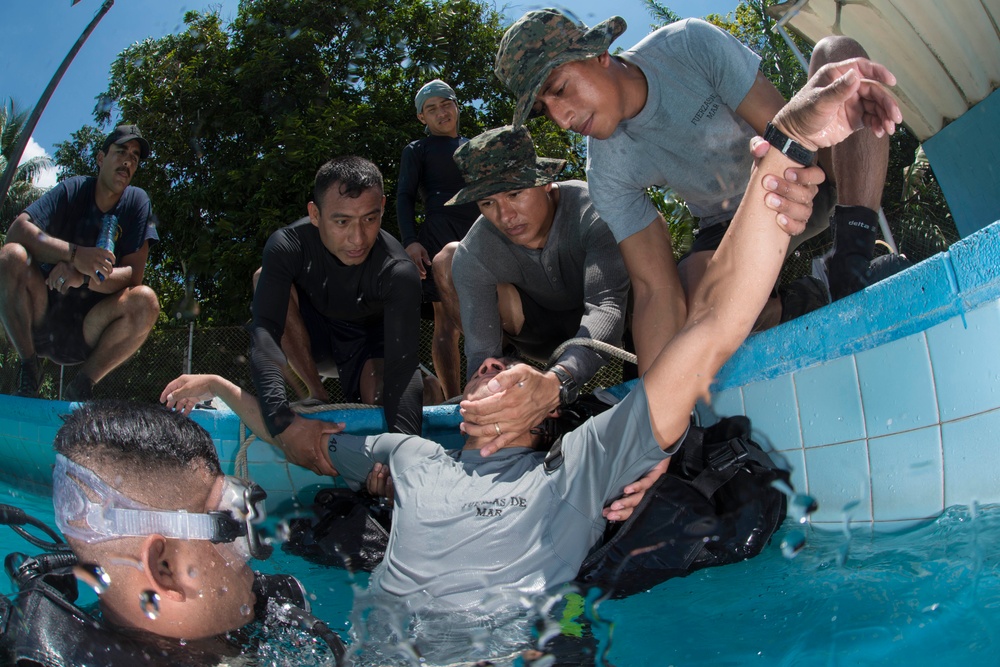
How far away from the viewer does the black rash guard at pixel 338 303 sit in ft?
10.2

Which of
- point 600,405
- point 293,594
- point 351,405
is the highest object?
point 351,405

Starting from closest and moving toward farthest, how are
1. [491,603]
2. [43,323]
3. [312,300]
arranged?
[491,603] < [312,300] < [43,323]

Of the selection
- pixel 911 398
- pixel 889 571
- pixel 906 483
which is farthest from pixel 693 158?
pixel 889 571

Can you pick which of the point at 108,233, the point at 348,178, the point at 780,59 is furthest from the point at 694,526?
the point at 780,59

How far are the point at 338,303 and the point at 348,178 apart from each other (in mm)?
618

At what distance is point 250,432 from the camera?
3568 millimetres

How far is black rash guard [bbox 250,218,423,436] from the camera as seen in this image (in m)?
3.12

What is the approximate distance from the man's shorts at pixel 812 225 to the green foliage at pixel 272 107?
271 inches

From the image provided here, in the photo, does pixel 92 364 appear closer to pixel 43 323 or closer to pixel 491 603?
pixel 43 323

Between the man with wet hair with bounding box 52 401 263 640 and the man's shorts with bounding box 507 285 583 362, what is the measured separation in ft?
6.82

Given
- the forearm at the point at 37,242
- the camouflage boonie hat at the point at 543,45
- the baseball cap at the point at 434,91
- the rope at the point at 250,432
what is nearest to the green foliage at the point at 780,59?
the baseball cap at the point at 434,91

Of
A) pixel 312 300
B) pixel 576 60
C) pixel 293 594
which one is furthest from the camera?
pixel 312 300

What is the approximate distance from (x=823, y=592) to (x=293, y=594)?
1.31 meters

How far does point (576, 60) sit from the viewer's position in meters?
2.53
